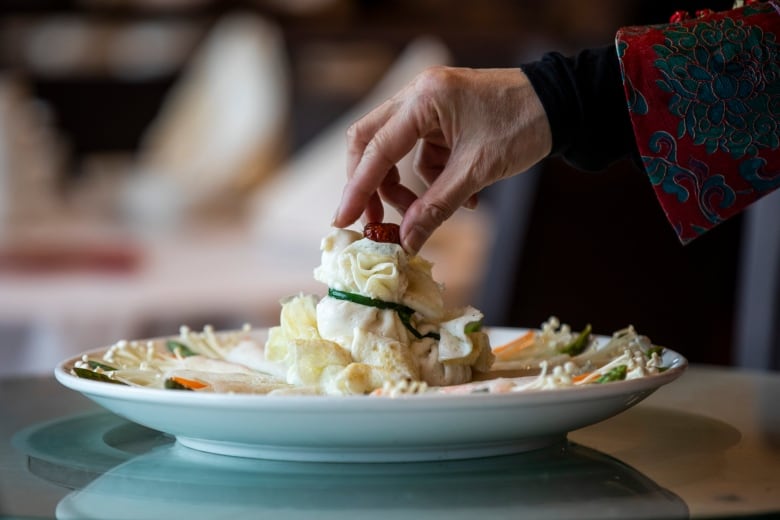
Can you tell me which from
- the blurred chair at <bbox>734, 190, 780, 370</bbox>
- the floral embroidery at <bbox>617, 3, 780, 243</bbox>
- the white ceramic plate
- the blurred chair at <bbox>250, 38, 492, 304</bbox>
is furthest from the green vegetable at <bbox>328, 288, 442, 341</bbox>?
the blurred chair at <bbox>250, 38, 492, 304</bbox>

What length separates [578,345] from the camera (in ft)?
3.29

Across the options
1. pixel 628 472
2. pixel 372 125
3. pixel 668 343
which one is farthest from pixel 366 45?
pixel 628 472

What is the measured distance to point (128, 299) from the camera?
6.40ft

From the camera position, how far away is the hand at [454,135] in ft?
2.86

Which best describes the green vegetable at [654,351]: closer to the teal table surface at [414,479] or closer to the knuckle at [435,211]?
the teal table surface at [414,479]

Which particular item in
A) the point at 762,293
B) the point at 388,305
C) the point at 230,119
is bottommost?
the point at 762,293

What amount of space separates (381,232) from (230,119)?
3.01 metres

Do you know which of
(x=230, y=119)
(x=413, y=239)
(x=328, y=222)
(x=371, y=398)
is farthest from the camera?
(x=230, y=119)

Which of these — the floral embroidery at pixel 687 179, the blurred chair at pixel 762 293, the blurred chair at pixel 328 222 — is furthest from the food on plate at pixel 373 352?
the blurred chair at pixel 328 222

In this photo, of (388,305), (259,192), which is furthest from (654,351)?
(259,192)

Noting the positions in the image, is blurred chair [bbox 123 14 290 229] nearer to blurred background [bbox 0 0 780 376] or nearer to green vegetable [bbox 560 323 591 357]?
blurred background [bbox 0 0 780 376]

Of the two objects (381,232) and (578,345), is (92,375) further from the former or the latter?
(578,345)

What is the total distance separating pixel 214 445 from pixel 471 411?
0.20 m

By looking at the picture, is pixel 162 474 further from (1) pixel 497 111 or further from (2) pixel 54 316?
(2) pixel 54 316
